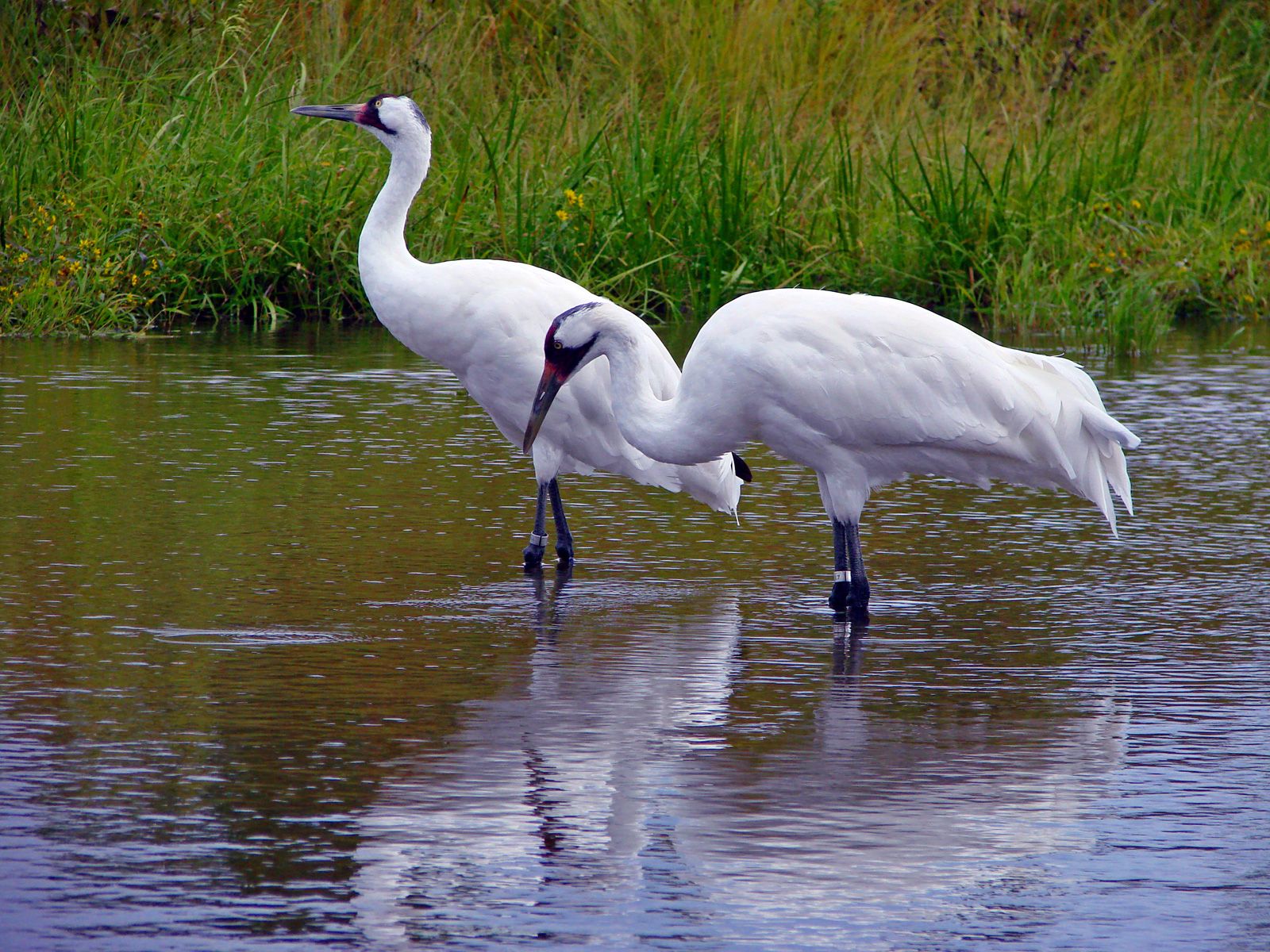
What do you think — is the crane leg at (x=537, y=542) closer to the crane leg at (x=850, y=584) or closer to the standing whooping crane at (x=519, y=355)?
the standing whooping crane at (x=519, y=355)

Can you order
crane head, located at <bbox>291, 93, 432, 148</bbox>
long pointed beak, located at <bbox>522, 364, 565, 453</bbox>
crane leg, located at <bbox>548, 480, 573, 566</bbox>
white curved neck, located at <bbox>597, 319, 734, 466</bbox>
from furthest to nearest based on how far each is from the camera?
crane head, located at <bbox>291, 93, 432, 148</bbox> → crane leg, located at <bbox>548, 480, 573, 566</bbox> → long pointed beak, located at <bbox>522, 364, 565, 453</bbox> → white curved neck, located at <bbox>597, 319, 734, 466</bbox>

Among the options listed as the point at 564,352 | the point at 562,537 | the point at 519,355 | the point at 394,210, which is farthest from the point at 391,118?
the point at 564,352

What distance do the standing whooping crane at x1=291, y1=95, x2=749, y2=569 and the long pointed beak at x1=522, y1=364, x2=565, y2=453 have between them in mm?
411

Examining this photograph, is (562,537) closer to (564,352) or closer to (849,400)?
(564,352)

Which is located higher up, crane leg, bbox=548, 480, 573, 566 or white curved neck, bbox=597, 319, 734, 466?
white curved neck, bbox=597, 319, 734, 466

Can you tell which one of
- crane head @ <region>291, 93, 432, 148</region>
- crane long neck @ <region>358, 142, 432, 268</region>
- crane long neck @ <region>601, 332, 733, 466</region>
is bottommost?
crane long neck @ <region>601, 332, 733, 466</region>

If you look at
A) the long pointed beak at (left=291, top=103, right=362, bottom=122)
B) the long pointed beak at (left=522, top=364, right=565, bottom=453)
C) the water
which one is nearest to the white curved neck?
the long pointed beak at (left=522, top=364, right=565, bottom=453)

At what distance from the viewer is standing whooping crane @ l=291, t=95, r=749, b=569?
7.30 metres

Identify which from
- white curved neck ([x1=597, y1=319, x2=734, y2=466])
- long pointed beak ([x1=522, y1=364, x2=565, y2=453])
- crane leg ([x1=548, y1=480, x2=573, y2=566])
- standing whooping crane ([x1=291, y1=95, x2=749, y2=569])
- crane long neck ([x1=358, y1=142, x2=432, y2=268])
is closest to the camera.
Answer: white curved neck ([x1=597, y1=319, x2=734, y2=466])

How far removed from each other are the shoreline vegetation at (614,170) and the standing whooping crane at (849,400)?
590 cm

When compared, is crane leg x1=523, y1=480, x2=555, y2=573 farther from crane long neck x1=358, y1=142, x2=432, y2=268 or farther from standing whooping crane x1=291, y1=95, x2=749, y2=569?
crane long neck x1=358, y1=142, x2=432, y2=268

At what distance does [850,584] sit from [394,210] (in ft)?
8.81

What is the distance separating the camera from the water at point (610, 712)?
12.5 ft

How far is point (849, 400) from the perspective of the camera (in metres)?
6.35
